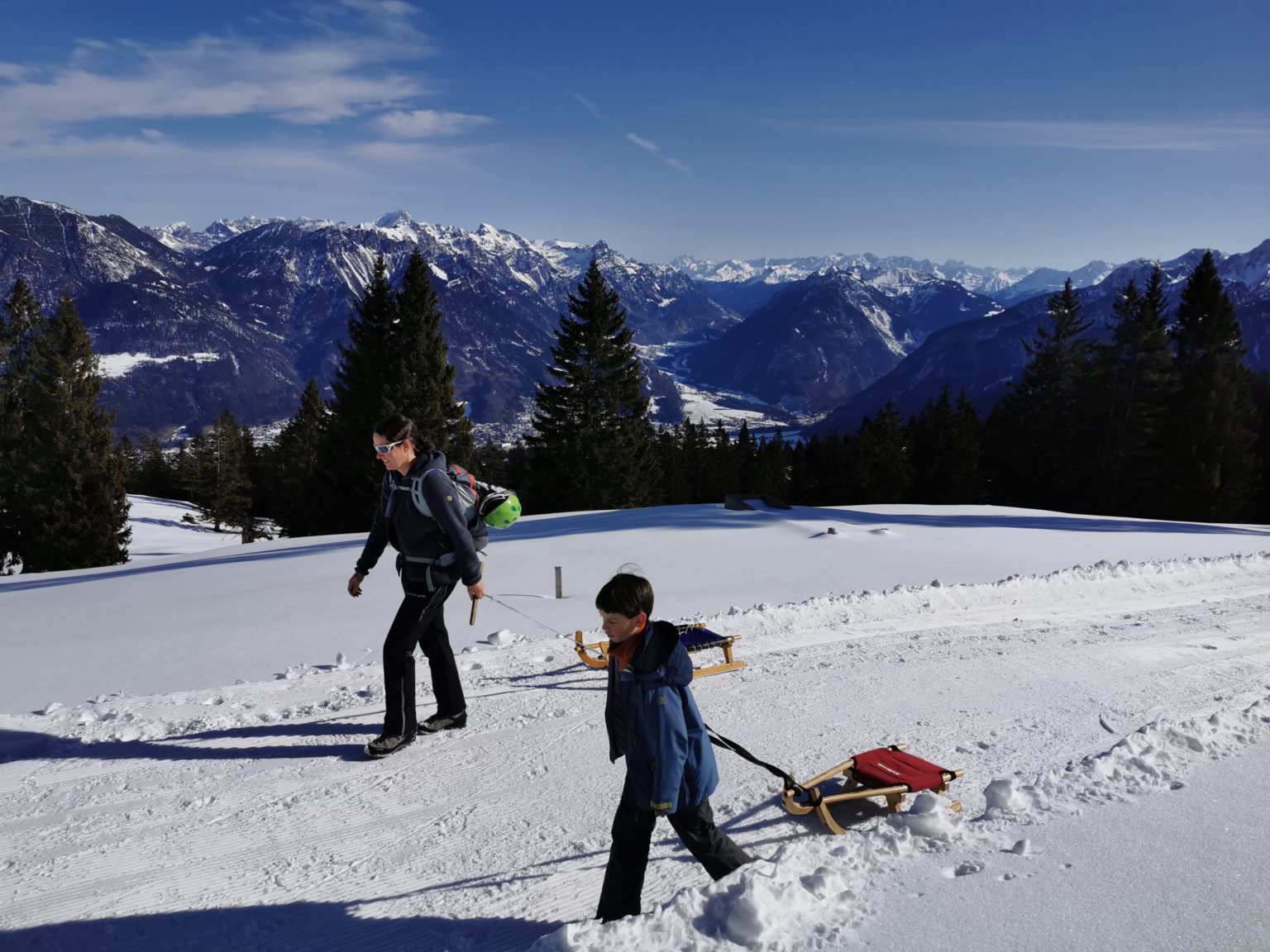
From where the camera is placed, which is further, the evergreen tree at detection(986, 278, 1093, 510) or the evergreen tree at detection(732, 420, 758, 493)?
the evergreen tree at detection(732, 420, 758, 493)

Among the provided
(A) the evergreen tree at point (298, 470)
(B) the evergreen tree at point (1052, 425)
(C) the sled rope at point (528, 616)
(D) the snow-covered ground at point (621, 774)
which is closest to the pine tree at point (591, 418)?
(A) the evergreen tree at point (298, 470)

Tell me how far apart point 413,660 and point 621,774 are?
63.3 inches

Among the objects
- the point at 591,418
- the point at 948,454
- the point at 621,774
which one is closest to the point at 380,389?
the point at 591,418

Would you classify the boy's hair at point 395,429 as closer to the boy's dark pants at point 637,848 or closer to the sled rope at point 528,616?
the boy's dark pants at point 637,848

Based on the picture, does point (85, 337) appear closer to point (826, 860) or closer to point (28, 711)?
point (28, 711)

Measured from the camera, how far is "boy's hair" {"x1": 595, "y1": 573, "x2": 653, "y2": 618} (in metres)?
3.02

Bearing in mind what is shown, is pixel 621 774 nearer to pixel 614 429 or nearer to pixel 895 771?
pixel 895 771

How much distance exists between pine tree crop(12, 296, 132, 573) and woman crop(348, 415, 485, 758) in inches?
1137

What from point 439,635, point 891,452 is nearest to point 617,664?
point 439,635

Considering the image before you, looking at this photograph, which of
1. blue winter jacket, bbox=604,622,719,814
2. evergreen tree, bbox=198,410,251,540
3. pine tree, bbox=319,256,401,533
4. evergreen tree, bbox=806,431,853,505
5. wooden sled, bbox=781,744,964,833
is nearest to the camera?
blue winter jacket, bbox=604,622,719,814

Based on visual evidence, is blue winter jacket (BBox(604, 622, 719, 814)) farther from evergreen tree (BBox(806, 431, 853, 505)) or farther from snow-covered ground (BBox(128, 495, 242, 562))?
evergreen tree (BBox(806, 431, 853, 505))

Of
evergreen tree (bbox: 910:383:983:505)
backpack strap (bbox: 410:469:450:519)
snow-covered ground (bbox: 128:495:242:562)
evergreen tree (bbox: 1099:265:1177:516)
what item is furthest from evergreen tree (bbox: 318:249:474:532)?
evergreen tree (bbox: 1099:265:1177:516)

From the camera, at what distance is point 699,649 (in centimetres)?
639

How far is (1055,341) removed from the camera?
44500mm
